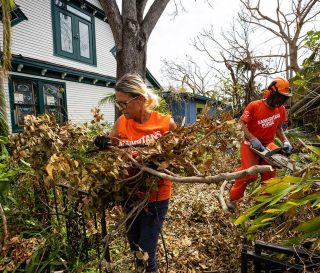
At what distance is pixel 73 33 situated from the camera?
39.3 feet

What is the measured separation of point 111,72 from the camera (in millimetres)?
14859

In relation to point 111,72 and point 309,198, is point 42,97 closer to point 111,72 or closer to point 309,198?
point 111,72

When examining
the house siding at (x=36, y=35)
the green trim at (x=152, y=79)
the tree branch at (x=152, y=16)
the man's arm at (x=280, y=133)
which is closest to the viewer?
the man's arm at (x=280, y=133)

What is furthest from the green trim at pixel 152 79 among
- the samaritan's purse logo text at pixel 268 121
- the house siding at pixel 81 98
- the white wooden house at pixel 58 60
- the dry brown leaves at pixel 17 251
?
the dry brown leaves at pixel 17 251

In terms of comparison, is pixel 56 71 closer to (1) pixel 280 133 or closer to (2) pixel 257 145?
(1) pixel 280 133

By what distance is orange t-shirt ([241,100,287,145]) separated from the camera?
4.32m

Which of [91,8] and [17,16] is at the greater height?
[91,8]

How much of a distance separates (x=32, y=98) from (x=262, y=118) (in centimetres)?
927

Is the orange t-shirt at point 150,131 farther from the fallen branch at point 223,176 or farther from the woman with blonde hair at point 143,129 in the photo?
the fallen branch at point 223,176

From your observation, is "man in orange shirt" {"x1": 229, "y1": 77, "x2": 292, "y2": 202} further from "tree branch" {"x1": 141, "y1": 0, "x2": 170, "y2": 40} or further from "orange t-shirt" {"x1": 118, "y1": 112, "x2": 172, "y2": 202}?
"tree branch" {"x1": 141, "y1": 0, "x2": 170, "y2": 40}

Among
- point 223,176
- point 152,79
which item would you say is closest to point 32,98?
point 152,79

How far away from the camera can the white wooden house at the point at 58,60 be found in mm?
9766

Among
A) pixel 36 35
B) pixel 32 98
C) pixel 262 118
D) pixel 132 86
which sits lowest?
pixel 262 118

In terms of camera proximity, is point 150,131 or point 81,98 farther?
point 81,98
